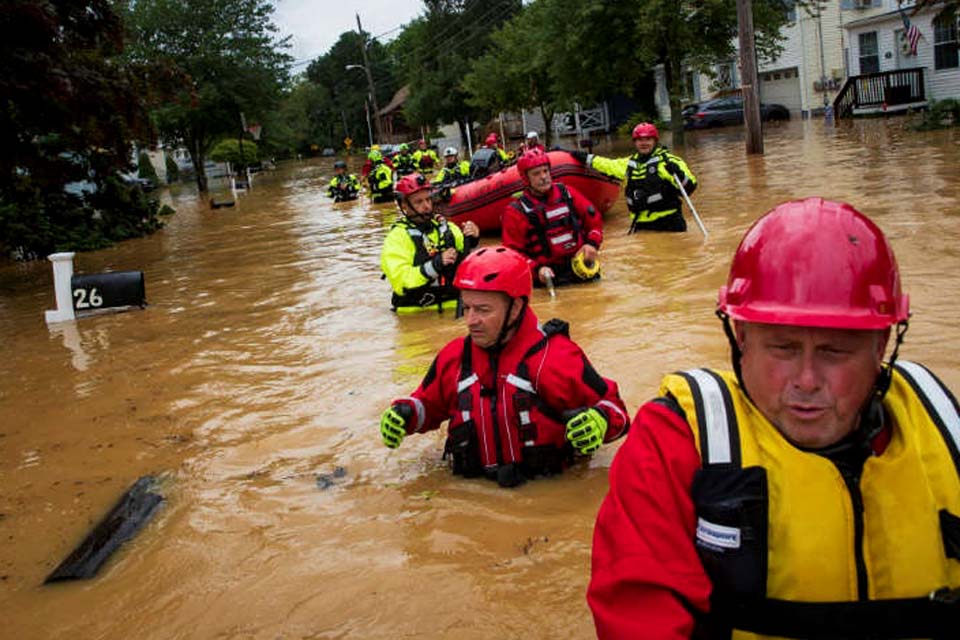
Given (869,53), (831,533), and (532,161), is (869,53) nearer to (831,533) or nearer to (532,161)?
(532,161)

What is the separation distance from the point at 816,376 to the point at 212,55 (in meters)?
47.5

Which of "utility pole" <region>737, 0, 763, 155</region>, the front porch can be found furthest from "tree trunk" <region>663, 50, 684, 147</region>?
the front porch

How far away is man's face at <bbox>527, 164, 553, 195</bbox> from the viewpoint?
30.7 feet

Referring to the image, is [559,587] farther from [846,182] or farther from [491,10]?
[491,10]

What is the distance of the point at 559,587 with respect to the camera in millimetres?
3557

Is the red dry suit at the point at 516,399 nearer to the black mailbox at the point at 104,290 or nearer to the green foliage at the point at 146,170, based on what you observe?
the black mailbox at the point at 104,290

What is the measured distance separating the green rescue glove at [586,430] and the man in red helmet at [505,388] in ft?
0.49

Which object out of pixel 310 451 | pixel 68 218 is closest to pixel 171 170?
pixel 68 218

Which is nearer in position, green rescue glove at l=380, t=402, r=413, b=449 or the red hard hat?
the red hard hat

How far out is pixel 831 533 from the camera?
193cm

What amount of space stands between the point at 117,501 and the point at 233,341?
4.26 metres

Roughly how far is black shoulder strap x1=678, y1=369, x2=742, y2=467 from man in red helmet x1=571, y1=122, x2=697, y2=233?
9713 millimetres

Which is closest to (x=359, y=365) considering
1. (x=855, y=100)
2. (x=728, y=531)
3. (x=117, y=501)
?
(x=117, y=501)

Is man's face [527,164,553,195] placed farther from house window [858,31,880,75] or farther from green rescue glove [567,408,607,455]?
house window [858,31,880,75]
